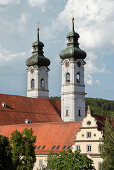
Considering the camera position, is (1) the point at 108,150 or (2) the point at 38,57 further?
(2) the point at 38,57

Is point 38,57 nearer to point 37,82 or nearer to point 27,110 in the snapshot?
point 37,82

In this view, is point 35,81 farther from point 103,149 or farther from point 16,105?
point 103,149

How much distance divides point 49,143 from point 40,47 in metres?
41.8

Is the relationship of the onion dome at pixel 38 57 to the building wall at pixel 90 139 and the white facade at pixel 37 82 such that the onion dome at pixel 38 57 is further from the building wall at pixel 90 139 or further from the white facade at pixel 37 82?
the building wall at pixel 90 139

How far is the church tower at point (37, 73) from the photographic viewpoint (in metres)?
99.1

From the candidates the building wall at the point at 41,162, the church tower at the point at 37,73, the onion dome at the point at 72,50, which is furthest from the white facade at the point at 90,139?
the church tower at the point at 37,73

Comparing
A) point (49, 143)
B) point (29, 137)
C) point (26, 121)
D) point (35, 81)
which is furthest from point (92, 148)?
point (35, 81)

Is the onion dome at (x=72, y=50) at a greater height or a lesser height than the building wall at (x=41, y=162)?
greater

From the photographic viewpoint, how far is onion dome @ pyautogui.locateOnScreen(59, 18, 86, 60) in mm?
90250

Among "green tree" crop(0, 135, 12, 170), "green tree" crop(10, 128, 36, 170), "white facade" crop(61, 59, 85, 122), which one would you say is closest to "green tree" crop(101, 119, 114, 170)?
"green tree" crop(10, 128, 36, 170)

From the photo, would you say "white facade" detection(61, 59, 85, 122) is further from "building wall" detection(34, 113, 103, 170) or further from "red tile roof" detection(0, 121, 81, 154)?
"building wall" detection(34, 113, 103, 170)

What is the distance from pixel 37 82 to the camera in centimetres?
9906

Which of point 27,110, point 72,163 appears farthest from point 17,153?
point 27,110

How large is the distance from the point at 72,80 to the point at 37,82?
38.4 ft
